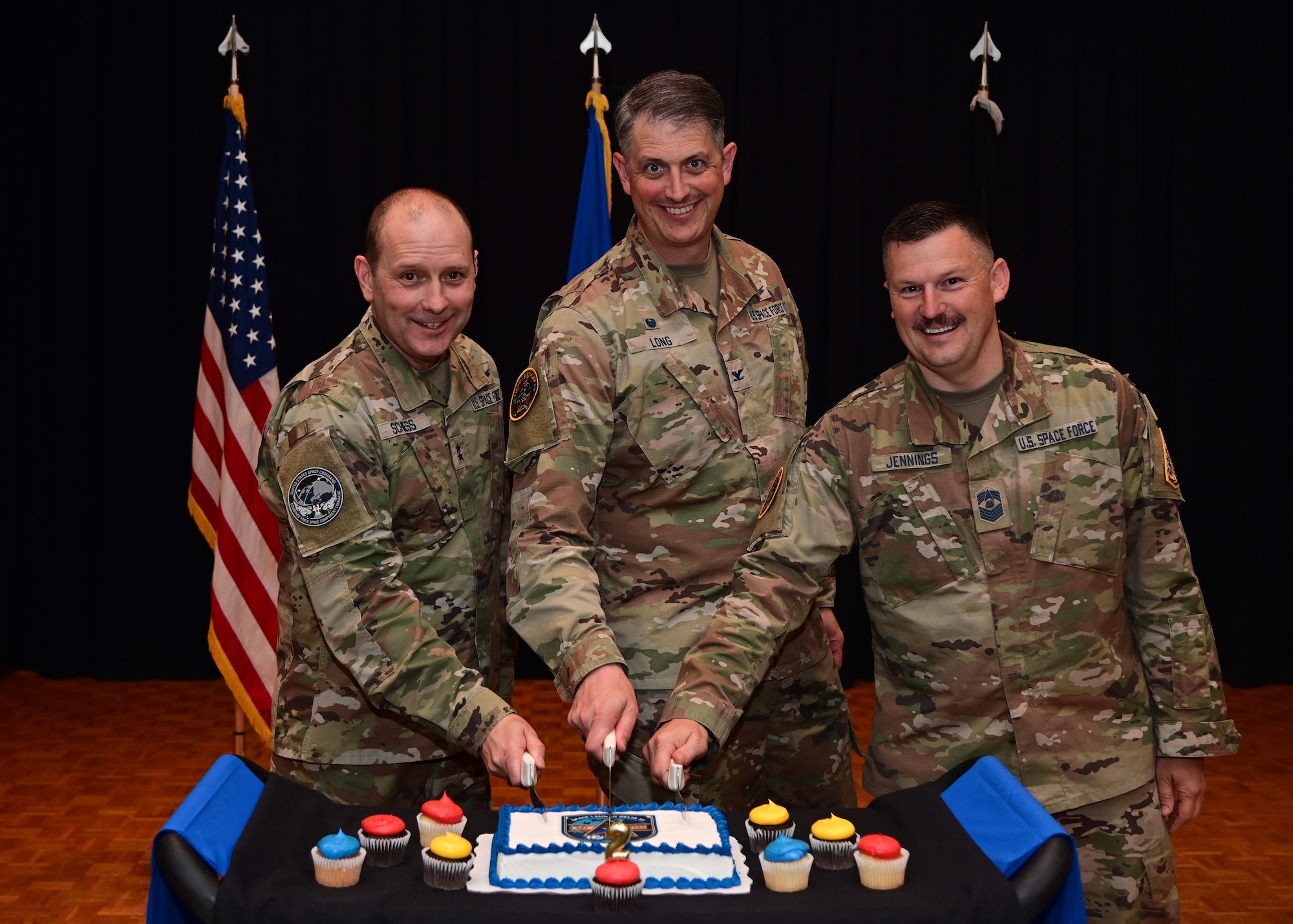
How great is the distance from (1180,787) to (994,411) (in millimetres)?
810

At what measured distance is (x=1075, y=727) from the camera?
7.13 ft

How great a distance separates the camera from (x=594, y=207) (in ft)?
15.4

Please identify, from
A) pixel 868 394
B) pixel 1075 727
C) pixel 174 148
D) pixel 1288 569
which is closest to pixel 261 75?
pixel 174 148

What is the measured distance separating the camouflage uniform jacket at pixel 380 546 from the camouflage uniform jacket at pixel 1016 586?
615 millimetres

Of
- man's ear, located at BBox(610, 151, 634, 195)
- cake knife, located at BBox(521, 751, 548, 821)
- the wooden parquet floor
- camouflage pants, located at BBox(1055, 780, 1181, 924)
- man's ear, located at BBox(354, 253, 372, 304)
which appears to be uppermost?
man's ear, located at BBox(610, 151, 634, 195)

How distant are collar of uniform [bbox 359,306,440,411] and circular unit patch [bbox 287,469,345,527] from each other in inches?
11.2

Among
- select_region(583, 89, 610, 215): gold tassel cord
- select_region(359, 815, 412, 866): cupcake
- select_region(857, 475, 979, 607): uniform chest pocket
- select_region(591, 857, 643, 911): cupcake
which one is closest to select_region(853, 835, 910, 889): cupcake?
select_region(591, 857, 643, 911): cupcake

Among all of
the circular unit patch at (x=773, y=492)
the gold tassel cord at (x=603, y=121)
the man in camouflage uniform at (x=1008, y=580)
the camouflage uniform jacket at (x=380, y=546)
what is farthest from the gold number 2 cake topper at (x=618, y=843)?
the gold tassel cord at (x=603, y=121)

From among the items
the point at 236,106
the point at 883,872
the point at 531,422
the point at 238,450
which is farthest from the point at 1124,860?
the point at 236,106

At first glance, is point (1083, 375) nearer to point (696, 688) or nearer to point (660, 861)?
point (696, 688)

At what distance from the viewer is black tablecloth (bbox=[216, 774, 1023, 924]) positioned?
1.47 meters

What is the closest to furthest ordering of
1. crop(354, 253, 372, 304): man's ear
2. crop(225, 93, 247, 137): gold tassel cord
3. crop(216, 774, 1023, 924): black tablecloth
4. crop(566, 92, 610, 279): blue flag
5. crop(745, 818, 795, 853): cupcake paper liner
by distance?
Answer: crop(216, 774, 1023, 924): black tablecloth
crop(745, 818, 795, 853): cupcake paper liner
crop(354, 253, 372, 304): man's ear
crop(225, 93, 247, 137): gold tassel cord
crop(566, 92, 610, 279): blue flag

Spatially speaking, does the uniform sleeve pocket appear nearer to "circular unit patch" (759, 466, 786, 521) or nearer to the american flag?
"circular unit patch" (759, 466, 786, 521)

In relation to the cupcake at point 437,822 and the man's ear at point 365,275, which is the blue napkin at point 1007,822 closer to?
the cupcake at point 437,822
